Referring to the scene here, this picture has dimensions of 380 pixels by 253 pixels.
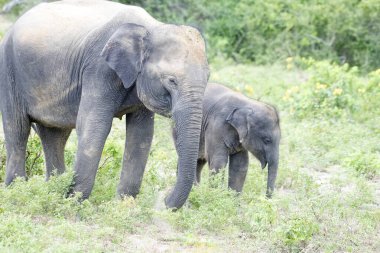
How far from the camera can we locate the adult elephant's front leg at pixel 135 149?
28.1ft

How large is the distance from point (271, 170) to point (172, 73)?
8.44 feet

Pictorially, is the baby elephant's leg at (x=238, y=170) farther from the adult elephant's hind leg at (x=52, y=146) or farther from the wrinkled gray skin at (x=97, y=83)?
the adult elephant's hind leg at (x=52, y=146)

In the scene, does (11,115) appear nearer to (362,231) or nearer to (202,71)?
(202,71)

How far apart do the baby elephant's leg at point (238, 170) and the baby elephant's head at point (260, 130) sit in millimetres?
210

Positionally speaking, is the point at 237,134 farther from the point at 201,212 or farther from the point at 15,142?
the point at 15,142

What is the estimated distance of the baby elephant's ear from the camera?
33.5ft

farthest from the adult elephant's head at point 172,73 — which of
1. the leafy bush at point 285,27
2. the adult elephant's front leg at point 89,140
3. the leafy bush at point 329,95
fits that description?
the leafy bush at point 285,27

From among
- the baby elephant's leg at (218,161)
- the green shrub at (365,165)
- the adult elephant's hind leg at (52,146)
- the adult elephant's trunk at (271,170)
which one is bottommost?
the green shrub at (365,165)

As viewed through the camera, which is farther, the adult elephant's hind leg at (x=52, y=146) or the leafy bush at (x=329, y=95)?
the leafy bush at (x=329, y=95)

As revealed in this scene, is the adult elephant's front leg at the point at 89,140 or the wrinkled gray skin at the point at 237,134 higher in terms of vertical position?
the adult elephant's front leg at the point at 89,140

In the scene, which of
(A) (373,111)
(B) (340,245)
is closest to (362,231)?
(B) (340,245)

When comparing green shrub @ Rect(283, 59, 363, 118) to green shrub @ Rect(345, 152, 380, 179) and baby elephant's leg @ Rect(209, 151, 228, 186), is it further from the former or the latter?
baby elephant's leg @ Rect(209, 151, 228, 186)

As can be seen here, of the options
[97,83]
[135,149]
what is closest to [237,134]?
[135,149]

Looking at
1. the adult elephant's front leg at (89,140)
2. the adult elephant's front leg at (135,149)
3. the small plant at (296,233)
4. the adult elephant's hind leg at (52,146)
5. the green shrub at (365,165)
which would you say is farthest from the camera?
the green shrub at (365,165)
